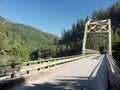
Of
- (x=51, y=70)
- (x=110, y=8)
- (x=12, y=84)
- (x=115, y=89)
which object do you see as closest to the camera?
(x=115, y=89)

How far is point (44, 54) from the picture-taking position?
16025 centimetres

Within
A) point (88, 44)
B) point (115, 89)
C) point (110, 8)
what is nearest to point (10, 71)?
point (115, 89)

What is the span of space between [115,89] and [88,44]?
80386 millimetres

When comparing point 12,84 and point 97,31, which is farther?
point 97,31

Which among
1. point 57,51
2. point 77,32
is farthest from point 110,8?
point 57,51

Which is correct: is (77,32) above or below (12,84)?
above

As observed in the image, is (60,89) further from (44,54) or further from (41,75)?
(44,54)

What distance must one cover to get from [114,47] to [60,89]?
2776 inches

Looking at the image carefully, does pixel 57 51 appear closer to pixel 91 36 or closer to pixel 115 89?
pixel 91 36

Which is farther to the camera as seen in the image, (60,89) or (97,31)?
(97,31)

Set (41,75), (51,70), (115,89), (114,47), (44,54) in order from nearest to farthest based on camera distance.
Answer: (115,89)
(41,75)
(51,70)
(114,47)
(44,54)

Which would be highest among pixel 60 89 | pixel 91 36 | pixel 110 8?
pixel 110 8

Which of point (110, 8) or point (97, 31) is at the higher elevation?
point (110, 8)

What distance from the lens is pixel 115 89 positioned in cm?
1290
